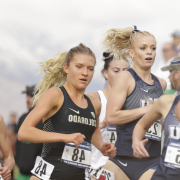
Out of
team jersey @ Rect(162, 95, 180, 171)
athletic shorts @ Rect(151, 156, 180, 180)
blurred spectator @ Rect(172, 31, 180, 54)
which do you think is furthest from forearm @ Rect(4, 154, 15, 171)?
blurred spectator @ Rect(172, 31, 180, 54)

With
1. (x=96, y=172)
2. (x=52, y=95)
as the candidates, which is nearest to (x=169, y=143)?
(x=52, y=95)

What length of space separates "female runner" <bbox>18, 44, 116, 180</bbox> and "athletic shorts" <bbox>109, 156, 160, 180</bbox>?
0.32 meters

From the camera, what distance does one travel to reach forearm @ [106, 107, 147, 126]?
3791mm

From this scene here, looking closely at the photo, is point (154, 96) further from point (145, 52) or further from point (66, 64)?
point (66, 64)

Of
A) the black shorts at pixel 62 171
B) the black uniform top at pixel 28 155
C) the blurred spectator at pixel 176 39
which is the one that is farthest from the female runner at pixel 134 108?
the blurred spectator at pixel 176 39

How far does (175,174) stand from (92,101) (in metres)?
1.39

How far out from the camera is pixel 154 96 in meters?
4.03

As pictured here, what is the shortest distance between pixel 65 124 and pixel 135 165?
3.26 feet

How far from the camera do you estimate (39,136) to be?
3.20 m

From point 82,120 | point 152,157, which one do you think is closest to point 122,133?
point 152,157

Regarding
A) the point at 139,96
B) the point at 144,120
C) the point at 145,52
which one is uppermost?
the point at 145,52

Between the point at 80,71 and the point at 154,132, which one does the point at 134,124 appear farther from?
the point at 80,71

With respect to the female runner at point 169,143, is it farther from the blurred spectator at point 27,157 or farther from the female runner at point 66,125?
the blurred spectator at point 27,157

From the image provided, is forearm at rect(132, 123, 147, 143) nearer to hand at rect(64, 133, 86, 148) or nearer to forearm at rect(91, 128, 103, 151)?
hand at rect(64, 133, 86, 148)
